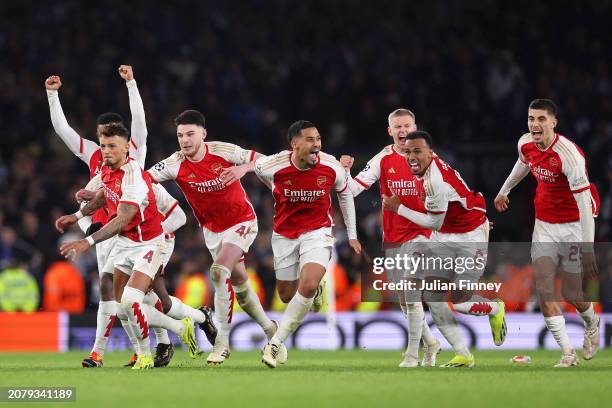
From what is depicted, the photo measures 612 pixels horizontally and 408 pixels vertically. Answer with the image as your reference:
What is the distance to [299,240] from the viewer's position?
12023 mm

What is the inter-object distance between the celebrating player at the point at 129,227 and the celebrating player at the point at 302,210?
1226mm

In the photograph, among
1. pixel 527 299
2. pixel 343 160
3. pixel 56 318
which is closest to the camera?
pixel 343 160

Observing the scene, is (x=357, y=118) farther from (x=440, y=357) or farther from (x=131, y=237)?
(x=131, y=237)

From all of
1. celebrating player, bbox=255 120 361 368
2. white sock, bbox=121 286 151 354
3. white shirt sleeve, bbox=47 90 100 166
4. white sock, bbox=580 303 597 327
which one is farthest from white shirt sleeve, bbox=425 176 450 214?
white shirt sleeve, bbox=47 90 100 166

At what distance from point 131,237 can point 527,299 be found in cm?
711

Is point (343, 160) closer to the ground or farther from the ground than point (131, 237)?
farther from the ground

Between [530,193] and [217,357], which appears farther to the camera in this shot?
[530,193]

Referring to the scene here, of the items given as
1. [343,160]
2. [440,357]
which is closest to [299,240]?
[343,160]

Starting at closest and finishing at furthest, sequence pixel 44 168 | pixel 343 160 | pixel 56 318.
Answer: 1. pixel 343 160
2. pixel 56 318
3. pixel 44 168

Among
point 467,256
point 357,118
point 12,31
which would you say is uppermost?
point 12,31

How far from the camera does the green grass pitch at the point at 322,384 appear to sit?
28.0ft

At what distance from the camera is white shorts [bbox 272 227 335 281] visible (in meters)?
11.8

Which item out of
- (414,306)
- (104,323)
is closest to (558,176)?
(414,306)

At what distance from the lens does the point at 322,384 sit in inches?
386
